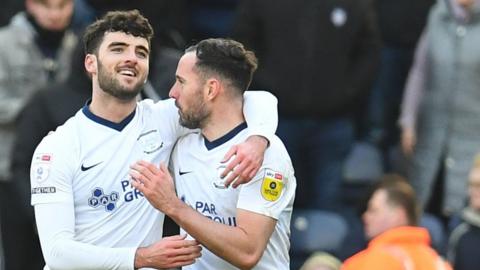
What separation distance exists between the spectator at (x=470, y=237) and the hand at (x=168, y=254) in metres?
2.78

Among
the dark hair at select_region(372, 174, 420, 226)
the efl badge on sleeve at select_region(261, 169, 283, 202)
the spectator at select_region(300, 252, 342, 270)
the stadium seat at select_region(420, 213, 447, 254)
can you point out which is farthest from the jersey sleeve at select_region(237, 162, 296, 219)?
the stadium seat at select_region(420, 213, 447, 254)

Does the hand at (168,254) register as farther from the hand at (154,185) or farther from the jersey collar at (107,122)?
the jersey collar at (107,122)

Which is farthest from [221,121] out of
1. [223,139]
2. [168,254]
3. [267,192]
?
[168,254]

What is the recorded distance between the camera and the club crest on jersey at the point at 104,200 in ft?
24.2

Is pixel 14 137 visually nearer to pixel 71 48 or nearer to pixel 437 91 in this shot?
pixel 71 48

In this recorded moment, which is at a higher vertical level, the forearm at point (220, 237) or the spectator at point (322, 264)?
the forearm at point (220, 237)

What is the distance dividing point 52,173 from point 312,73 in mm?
3592

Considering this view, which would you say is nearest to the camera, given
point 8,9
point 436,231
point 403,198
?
point 403,198

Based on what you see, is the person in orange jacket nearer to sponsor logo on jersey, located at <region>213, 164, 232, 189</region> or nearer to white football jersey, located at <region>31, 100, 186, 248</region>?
sponsor logo on jersey, located at <region>213, 164, 232, 189</region>

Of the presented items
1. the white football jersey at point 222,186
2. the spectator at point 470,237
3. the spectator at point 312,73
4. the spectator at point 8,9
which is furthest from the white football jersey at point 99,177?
the spectator at point 8,9

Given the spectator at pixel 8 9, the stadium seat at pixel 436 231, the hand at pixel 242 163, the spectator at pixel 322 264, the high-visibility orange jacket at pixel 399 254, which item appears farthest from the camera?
the spectator at pixel 8 9

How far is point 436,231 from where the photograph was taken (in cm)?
1041

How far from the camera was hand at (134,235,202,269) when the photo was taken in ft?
23.3

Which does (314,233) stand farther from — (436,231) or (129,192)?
(129,192)
